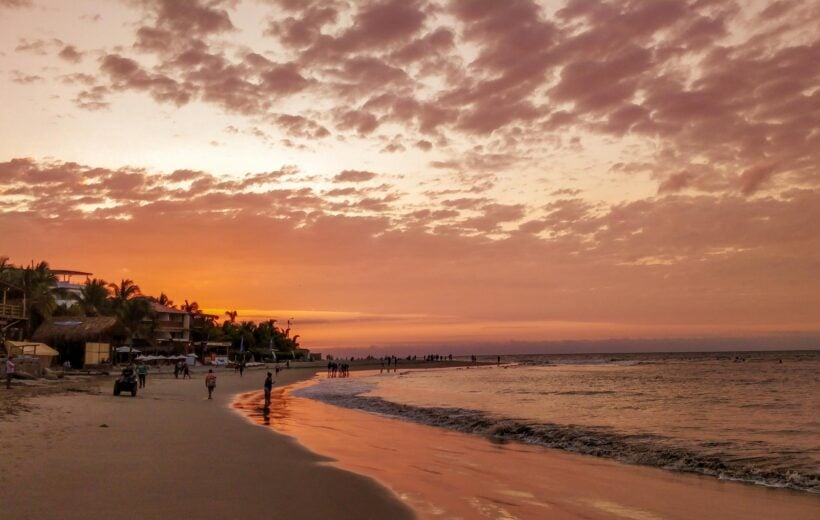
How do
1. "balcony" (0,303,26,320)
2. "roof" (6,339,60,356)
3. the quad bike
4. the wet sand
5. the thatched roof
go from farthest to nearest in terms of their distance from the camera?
the thatched roof
"balcony" (0,303,26,320)
"roof" (6,339,60,356)
the quad bike
the wet sand

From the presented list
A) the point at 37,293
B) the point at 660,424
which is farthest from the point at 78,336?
the point at 660,424

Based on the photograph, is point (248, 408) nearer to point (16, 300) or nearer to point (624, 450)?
point (624, 450)

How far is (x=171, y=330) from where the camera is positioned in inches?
3760

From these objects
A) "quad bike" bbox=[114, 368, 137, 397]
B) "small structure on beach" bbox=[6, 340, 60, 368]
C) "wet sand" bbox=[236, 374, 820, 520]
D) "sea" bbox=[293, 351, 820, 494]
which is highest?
"small structure on beach" bbox=[6, 340, 60, 368]

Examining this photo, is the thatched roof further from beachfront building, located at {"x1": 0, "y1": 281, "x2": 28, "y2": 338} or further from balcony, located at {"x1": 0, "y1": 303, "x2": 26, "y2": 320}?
balcony, located at {"x1": 0, "y1": 303, "x2": 26, "y2": 320}

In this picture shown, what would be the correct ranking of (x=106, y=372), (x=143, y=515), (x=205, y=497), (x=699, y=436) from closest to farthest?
(x=143, y=515)
(x=205, y=497)
(x=699, y=436)
(x=106, y=372)

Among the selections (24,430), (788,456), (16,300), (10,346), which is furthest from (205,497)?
(16,300)

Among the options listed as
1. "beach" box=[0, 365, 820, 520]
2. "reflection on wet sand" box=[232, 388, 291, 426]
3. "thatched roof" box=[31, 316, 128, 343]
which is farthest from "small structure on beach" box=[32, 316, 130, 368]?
"beach" box=[0, 365, 820, 520]

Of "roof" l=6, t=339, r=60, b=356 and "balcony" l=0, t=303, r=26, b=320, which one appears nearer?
"roof" l=6, t=339, r=60, b=356

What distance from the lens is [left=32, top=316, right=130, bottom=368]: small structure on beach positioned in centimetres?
5569

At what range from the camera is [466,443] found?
20500 millimetres

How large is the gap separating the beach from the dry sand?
31mm

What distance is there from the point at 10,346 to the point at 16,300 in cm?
1402

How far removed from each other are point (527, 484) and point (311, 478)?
180 inches
